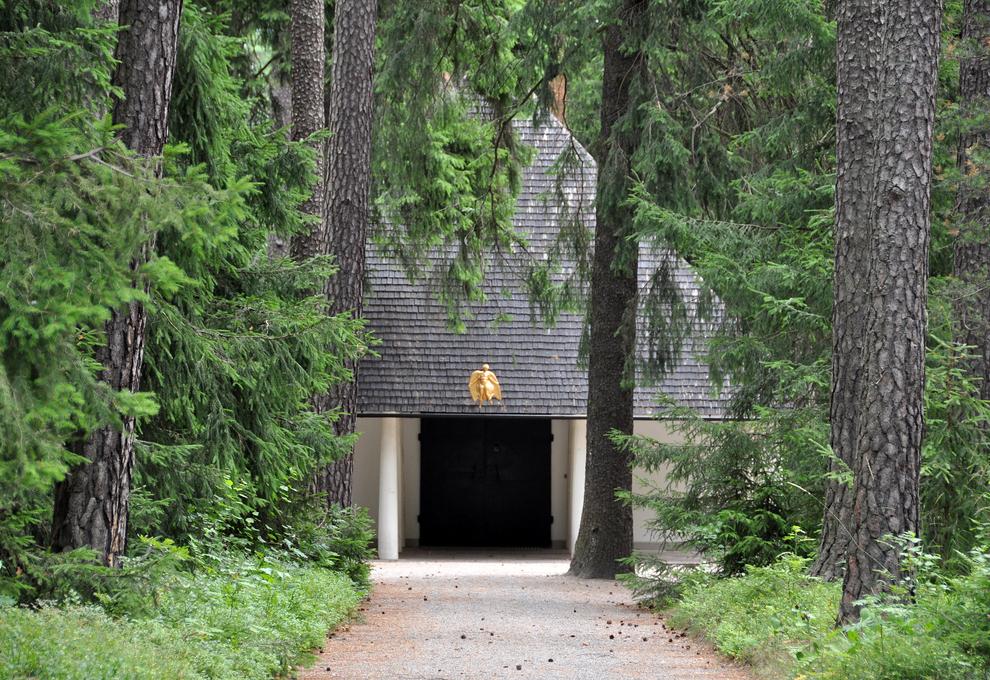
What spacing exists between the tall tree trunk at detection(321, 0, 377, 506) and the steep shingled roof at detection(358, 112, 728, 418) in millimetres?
4822

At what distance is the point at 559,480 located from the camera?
20.5m

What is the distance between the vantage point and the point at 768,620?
25.9 ft

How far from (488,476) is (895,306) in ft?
45.9

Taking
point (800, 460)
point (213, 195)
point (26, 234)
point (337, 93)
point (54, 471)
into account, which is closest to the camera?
point (54, 471)

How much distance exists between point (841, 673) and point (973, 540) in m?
3.98

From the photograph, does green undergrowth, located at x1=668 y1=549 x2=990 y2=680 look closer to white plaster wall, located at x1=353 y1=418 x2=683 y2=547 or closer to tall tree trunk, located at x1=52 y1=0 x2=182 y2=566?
tall tree trunk, located at x1=52 y1=0 x2=182 y2=566

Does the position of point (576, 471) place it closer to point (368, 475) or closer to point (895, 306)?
point (368, 475)

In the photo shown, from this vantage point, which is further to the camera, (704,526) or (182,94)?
(704,526)

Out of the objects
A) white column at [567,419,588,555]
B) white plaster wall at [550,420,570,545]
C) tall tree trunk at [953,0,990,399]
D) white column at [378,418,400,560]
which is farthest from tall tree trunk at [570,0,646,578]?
white plaster wall at [550,420,570,545]

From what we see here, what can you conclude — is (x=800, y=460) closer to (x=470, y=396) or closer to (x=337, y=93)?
(x=337, y=93)

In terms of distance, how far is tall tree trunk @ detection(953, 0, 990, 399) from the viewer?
1029 cm

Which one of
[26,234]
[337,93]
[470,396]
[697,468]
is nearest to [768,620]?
[697,468]

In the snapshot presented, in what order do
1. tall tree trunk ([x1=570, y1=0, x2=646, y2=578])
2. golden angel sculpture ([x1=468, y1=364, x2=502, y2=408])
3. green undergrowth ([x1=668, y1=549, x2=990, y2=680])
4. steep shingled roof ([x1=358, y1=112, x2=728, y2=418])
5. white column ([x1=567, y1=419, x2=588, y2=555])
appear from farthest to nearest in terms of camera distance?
white column ([x1=567, y1=419, x2=588, y2=555])
steep shingled roof ([x1=358, y1=112, x2=728, y2=418])
golden angel sculpture ([x1=468, y1=364, x2=502, y2=408])
tall tree trunk ([x1=570, y1=0, x2=646, y2=578])
green undergrowth ([x1=668, y1=549, x2=990, y2=680])

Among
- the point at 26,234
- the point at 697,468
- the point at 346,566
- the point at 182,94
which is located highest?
the point at 182,94
